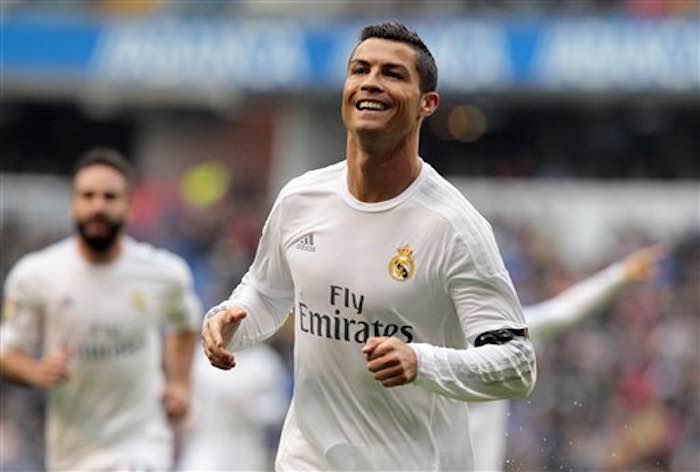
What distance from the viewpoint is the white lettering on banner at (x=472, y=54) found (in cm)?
2633

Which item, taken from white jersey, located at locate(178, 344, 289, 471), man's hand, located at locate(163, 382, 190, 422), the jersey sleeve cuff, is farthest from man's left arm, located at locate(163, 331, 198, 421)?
white jersey, located at locate(178, 344, 289, 471)

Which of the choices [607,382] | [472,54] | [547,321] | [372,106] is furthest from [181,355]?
Result: [472,54]

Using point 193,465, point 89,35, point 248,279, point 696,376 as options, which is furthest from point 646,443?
point 89,35

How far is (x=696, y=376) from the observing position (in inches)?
685

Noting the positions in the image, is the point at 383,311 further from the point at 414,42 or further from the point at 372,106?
the point at 414,42

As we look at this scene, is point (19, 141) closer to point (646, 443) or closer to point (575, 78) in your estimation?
point (575, 78)

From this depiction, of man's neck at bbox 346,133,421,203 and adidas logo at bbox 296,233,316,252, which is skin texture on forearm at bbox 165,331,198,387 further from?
man's neck at bbox 346,133,421,203

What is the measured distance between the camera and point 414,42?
5.77 meters

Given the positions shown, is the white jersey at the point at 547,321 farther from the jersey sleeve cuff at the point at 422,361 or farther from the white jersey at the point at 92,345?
the jersey sleeve cuff at the point at 422,361

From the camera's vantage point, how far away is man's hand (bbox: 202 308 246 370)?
570cm

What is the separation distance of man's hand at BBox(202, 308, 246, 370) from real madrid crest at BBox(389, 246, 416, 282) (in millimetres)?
531

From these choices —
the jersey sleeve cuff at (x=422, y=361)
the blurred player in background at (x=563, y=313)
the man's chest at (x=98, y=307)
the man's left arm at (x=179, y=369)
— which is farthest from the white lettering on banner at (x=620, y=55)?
the jersey sleeve cuff at (x=422, y=361)

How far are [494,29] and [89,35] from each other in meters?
7.35

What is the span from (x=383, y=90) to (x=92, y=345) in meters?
3.51
